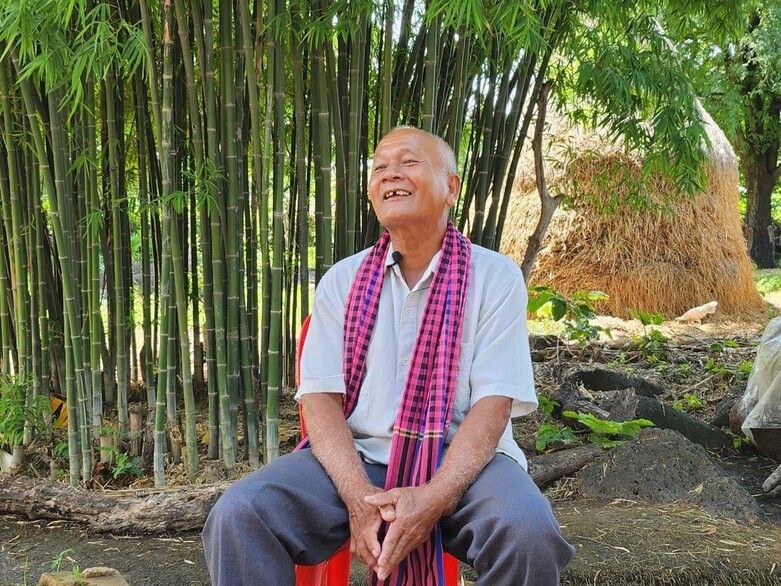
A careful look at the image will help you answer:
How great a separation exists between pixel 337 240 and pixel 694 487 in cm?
158

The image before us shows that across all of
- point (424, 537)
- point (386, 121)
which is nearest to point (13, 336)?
point (386, 121)

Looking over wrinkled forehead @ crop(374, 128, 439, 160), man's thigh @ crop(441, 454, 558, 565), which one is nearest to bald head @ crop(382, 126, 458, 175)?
wrinkled forehead @ crop(374, 128, 439, 160)

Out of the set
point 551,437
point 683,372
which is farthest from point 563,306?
point 683,372

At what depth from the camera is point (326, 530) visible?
1.67m

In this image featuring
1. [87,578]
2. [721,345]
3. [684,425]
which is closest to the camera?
[87,578]

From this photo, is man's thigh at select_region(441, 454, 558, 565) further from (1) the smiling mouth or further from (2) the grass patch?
(2) the grass patch

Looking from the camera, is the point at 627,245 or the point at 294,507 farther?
the point at 627,245

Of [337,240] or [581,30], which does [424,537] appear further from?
[581,30]

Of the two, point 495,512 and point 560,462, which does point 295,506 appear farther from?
point 560,462

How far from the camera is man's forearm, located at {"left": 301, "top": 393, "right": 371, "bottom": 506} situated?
5.51 feet

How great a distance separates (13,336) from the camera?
12.0 feet

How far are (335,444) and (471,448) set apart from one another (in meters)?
0.30

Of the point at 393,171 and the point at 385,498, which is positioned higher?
the point at 393,171

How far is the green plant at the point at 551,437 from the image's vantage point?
3.31 m
